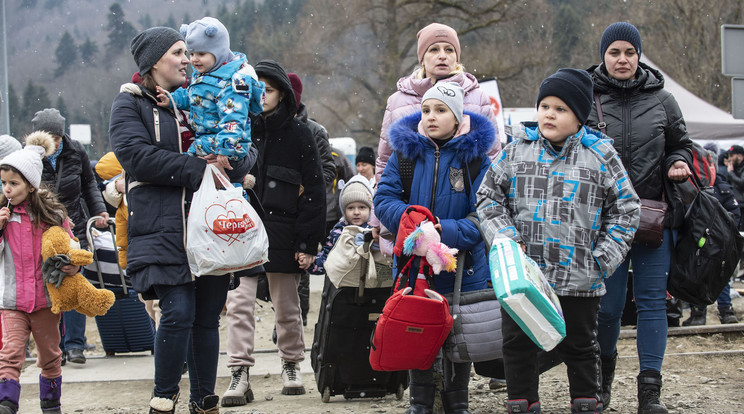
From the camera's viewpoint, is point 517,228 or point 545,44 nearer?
point 517,228

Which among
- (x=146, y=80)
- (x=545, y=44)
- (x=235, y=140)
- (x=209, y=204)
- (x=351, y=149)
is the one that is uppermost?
(x=545, y=44)

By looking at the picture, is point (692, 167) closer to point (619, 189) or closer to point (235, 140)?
point (619, 189)

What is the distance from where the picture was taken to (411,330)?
4.70m

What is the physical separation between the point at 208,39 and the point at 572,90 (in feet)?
6.46

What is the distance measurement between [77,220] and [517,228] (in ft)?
17.0

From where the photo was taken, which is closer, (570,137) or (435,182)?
(570,137)

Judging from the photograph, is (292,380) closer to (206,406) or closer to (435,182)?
(206,406)

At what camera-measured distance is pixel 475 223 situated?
499cm

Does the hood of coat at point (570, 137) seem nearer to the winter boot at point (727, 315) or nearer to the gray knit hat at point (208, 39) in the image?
the gray knit hat at point (208, 39)

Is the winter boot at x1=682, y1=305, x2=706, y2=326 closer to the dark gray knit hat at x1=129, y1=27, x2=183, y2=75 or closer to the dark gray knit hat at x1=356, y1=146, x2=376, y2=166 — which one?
the dark gray knit hat at x1=356, y1=146, x2=376, y2=166

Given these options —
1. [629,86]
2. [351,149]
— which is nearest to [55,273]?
[629,86]

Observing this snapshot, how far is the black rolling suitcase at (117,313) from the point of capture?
7656 millimetres

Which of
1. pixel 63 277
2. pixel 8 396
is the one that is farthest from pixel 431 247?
pixel 8 396

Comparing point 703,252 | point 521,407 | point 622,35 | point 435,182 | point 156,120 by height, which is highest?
point 622,35
